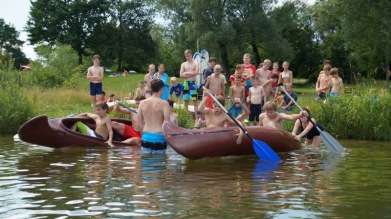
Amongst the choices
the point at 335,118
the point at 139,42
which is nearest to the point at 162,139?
the point at 335,118

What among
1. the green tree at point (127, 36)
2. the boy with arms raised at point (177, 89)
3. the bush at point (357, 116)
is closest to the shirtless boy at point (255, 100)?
the bush at point (357, 116)

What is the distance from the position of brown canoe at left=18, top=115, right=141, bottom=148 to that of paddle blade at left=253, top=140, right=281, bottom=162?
3022 millimetres

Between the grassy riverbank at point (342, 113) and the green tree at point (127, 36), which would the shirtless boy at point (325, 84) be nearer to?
the grassy riverbank at point (342, 113)

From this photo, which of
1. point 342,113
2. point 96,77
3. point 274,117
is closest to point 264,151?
point 274,117

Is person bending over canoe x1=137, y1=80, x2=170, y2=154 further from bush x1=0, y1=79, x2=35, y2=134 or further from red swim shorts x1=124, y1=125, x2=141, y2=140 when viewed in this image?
bush x1=0, y1=79, x2=35, y2=134

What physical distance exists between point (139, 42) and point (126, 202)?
5299 cm

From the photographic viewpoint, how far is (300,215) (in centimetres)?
537

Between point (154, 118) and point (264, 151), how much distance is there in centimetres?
186

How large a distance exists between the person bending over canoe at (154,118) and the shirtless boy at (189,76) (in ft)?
15.7

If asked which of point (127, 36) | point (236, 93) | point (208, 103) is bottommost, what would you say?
point (208, 103)

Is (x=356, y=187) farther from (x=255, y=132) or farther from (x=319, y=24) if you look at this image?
(x=319, y=24)

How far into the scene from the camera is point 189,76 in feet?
45.2

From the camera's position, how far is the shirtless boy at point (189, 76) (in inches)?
539

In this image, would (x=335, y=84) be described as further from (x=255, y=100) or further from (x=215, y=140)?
(x=215, y=140)
